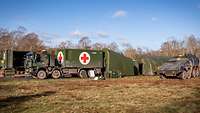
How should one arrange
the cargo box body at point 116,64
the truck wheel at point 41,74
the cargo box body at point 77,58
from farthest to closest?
the cargo box body at point 116,64 → the cargo box body at point 77,58 → the truck wheel at point 41,74

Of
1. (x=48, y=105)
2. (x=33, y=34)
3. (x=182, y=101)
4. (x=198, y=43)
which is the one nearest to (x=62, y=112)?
(x=48, y=105)

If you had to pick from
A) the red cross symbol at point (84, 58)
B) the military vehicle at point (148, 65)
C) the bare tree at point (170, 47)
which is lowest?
the military vehicle at point (148, 65)

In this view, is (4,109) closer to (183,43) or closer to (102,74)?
(102,74)

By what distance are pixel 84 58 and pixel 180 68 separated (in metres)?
9.89

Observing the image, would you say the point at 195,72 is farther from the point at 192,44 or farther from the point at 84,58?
the point at 192,44

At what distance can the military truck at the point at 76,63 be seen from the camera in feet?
94.7

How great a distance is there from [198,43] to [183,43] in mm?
4545

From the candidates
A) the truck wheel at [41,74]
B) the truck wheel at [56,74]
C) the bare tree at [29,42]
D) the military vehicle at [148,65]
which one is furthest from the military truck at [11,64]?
the bare tree at [29,42]

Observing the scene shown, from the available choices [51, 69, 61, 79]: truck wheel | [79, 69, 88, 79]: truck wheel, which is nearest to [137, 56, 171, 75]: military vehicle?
[79, 69, 88, 79]: truck wheel

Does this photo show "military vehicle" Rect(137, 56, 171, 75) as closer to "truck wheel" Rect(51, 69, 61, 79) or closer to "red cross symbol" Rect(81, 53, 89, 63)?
"red cross symbol" Rect(81, 53, 89, 63)

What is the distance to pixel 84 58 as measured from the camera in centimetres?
3055

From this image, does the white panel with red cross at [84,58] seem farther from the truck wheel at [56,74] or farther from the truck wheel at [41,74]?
the truck wheel at [41,74]

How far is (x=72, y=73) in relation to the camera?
30391mm

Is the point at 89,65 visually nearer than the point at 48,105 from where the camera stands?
No
